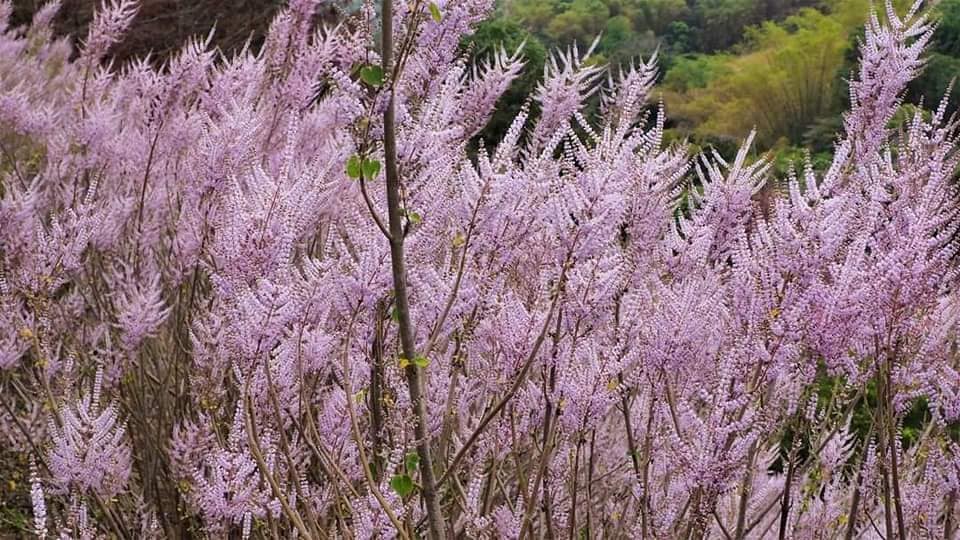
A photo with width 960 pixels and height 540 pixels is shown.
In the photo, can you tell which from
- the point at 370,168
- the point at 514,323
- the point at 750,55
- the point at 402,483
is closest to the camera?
the point at 370,168

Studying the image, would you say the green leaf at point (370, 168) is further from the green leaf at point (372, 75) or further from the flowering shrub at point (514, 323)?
the green leaf at point (372, 75)

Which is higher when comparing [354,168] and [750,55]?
[750,55]

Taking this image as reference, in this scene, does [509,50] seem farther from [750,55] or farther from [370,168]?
[750,55]

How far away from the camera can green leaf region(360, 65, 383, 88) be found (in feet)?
6.10

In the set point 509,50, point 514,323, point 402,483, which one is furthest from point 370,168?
point 509,50

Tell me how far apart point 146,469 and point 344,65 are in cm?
192

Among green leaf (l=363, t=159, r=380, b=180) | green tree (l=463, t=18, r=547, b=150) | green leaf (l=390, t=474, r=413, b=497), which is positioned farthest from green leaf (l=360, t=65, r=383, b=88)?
green tree (l=463, t=18, r=547, b=150)

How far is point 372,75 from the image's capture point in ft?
6.12

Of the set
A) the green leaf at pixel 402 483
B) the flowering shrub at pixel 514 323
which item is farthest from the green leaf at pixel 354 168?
the green leaf at pixel 402 483

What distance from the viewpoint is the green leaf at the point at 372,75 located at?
6.10 feet

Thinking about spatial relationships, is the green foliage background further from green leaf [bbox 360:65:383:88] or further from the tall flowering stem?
green leaf [bbox 360:65:383:88]

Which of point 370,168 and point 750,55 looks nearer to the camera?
point 370,168

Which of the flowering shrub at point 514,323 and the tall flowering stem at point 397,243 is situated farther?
the flowering shrub at point 514,323

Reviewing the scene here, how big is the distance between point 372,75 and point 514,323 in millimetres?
835
